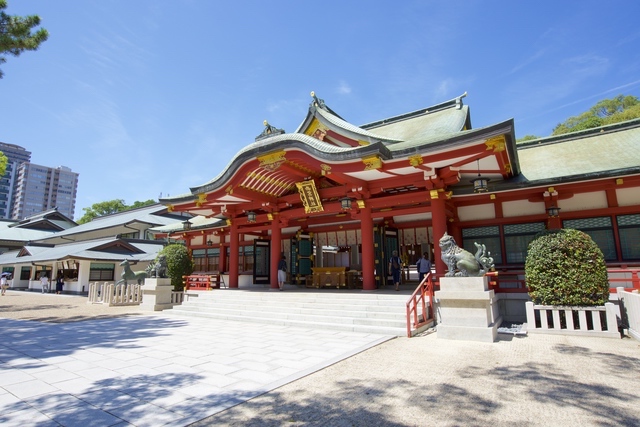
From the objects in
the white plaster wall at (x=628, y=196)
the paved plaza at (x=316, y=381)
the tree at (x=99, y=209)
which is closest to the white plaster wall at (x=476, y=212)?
the white plaster wall at (x=628, y=196)

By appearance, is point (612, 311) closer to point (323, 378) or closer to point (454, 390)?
point (454, 390)

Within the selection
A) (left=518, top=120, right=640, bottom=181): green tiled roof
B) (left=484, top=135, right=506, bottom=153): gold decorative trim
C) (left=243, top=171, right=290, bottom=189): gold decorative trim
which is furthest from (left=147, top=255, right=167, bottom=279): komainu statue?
(left=518, top=120, right=640, bottom=181): green tiled roof

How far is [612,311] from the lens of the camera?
7324 millimetres

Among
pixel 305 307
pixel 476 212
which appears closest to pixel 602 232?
pixel 476 212

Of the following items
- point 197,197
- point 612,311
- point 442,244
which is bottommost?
point 612,311

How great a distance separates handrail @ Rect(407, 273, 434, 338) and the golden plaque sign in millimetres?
4751

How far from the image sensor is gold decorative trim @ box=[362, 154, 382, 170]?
9.44 metres

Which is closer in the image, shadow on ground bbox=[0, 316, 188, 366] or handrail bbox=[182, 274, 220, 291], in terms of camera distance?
shadow on ground bbox=[0, 316, 188, 366]

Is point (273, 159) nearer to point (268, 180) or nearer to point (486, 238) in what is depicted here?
point (268, 180)

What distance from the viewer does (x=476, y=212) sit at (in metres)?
11.8

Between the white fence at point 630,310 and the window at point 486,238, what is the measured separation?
335 centimetres

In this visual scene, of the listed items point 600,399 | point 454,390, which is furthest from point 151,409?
point 600,399

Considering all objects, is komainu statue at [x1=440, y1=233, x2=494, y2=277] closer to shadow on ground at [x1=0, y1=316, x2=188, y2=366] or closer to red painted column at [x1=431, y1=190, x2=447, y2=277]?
red painted column at [x1=431, y1=190, x2=447, y2=277]

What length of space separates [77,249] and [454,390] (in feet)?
97.0
